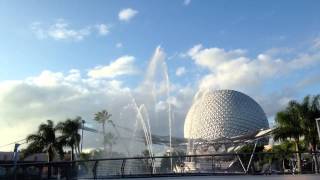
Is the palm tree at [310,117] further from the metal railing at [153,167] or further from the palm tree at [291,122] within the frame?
the metal railing at [153,167]

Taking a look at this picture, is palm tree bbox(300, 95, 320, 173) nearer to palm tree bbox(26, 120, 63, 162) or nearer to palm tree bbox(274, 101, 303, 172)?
palm tree bbox(274, 101, 303, 172)

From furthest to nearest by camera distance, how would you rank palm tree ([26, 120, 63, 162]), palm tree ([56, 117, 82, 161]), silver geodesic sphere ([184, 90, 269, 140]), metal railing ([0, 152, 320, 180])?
1. silver geodesic sphere ([184, 90, 269, 140])
2. palm tree ([56, 117, 82, 161])
3. palm tree ([26, 120, 63, 162])
4. metal railing ([0, 152, 320, 180])

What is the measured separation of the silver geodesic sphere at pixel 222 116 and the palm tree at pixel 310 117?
7628cm

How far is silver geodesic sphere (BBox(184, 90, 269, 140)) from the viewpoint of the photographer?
124000 mm

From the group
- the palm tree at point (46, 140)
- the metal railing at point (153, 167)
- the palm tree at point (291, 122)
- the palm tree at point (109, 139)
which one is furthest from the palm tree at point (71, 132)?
the metal railing at point (153, 167)

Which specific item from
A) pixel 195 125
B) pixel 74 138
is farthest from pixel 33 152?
pixel 195 125

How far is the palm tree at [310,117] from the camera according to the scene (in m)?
45.9

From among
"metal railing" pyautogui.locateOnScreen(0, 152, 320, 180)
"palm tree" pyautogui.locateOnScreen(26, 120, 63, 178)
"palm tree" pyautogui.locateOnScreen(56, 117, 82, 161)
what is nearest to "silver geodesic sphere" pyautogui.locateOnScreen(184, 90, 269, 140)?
"palm tree" pyautogui.locateOnScreen(56, 117, 82, 161)

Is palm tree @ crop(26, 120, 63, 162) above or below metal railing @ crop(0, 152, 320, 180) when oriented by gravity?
above

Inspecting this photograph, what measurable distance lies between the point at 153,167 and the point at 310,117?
83.1 ft

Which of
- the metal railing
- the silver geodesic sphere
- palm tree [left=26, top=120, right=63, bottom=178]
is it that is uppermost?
the silver geodesic sphere

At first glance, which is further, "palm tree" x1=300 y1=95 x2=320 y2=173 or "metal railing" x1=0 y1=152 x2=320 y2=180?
"palm tree" x1=300 y1=95 x2=320 y2=173

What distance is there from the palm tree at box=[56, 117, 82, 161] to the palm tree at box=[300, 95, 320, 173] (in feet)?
125

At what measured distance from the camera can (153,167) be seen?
26.7 meters
